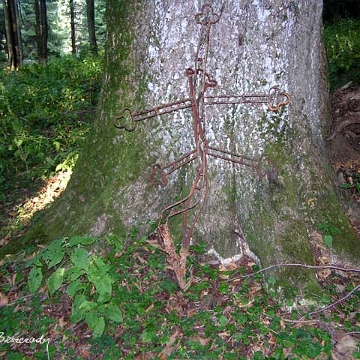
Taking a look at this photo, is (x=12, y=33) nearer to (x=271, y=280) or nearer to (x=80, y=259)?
(x=80, y=259)

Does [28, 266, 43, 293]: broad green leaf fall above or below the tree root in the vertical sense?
below

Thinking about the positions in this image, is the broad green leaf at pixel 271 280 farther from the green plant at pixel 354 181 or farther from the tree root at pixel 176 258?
the green plant at pixel 354 181

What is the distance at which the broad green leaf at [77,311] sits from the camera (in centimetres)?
247

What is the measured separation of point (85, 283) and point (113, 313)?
393mm

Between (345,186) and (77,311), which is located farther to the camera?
(345,186)

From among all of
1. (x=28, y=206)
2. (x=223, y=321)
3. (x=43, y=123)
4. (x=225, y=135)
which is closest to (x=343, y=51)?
(x=43, y=123)

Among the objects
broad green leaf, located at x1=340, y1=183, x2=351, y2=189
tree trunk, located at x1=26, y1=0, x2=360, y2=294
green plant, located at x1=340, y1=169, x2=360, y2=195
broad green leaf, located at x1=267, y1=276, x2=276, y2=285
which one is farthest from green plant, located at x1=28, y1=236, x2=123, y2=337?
green plant, located at x1=340, y1=169, x2=360, y2=195

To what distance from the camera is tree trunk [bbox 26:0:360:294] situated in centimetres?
269

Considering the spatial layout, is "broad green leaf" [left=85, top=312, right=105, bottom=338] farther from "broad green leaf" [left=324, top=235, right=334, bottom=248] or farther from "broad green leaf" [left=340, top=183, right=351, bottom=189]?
"broad green leaf" [left=340, top=183, right=351, bottom=189]

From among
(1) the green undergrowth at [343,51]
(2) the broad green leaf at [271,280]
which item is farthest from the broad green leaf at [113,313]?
(1) the green undergrowth at [343,51]

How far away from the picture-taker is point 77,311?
2482 mm

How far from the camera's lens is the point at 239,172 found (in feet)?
9.43

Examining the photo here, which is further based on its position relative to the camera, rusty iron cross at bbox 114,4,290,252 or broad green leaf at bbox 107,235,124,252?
broad green leaf at bbox 107,235,124,252

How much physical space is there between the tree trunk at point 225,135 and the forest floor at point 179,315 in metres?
0.18
